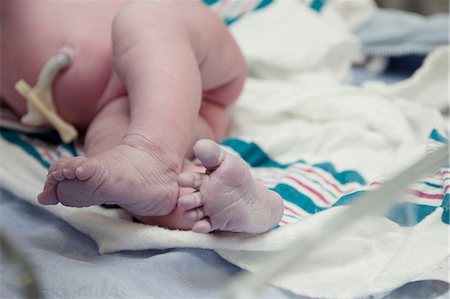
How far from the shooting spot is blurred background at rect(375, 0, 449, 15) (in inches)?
66.4

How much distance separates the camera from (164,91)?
616 mm

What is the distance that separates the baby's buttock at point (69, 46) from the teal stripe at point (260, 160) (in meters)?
0.16

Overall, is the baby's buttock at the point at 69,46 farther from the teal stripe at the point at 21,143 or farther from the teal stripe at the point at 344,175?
the teal stripe at the point at 344,175

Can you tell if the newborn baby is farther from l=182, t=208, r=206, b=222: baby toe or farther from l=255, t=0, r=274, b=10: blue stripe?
l=255, t=0, r=274, b=10: blue stripe

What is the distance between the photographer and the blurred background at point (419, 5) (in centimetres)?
169

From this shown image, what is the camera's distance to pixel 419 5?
1715 mm

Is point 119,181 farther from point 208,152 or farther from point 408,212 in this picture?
point 408,212

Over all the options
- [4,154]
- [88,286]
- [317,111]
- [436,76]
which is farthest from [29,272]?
[436,76]

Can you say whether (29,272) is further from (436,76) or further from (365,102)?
(436,76)

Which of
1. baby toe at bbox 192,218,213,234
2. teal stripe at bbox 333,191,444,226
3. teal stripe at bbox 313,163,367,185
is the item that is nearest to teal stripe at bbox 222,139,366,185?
teal stripe at bbox 313,163,367,185

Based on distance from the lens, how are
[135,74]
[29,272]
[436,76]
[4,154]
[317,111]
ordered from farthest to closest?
[436,76], [317,111], [4,154], [135,74], [29,272]

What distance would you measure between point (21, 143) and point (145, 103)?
0.96ft

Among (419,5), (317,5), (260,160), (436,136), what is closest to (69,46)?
(260,160)

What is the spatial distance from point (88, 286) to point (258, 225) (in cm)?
15
